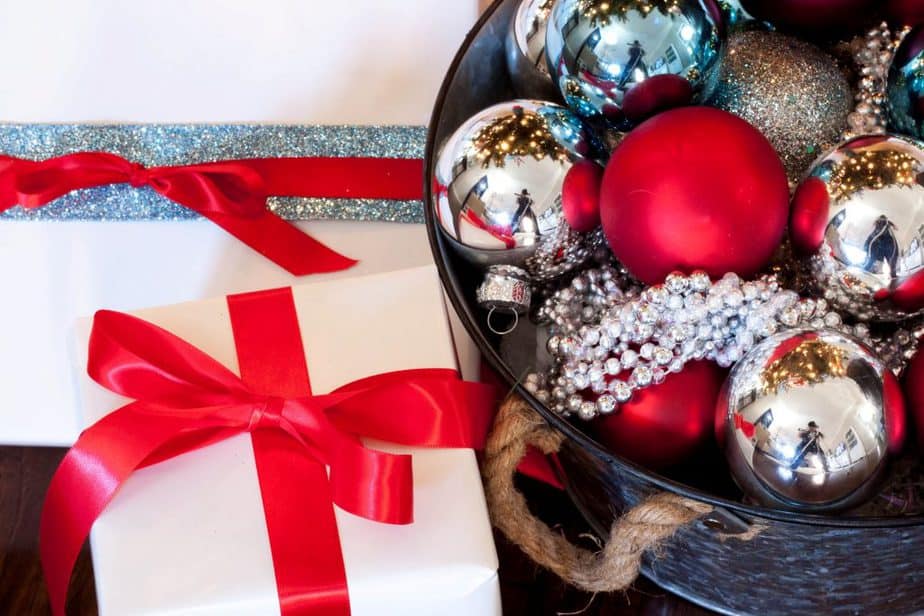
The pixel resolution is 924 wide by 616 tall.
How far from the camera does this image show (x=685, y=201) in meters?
0.50

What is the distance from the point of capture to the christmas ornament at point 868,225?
0.50m

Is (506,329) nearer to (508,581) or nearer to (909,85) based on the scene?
(508,581)

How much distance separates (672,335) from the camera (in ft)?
1.65

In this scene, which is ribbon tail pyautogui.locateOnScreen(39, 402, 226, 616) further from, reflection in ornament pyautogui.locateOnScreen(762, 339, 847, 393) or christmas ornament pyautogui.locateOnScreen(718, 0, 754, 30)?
christmas ornament pyautogui.locateOnScreen(718, 0, 754, 30)

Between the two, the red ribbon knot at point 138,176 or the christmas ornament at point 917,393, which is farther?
the red ribbon knot at point 138,176

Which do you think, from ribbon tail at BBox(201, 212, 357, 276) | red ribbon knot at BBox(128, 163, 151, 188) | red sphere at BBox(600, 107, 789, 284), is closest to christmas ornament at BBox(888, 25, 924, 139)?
red sphere at BBox(600, 107, 789, 284)

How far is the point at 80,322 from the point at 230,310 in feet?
0.30

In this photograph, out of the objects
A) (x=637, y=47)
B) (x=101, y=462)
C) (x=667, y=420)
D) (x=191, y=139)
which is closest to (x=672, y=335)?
(x=667, y=420)

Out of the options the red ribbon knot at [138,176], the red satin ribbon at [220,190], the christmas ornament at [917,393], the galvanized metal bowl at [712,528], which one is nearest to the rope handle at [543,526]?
the galvanized metal bowl at [712,528]

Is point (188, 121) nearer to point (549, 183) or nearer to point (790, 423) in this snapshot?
point (549, 183)

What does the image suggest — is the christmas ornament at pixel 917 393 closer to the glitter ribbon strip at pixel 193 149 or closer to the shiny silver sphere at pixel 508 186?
the shiny silver sphere at pixel 508 186

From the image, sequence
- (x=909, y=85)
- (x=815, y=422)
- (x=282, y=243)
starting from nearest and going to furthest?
(x=815, y=422)
(x=909, y=85)
(x=282, y=243)

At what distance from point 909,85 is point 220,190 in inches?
18.3

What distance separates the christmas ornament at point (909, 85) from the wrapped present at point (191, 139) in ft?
1.04
